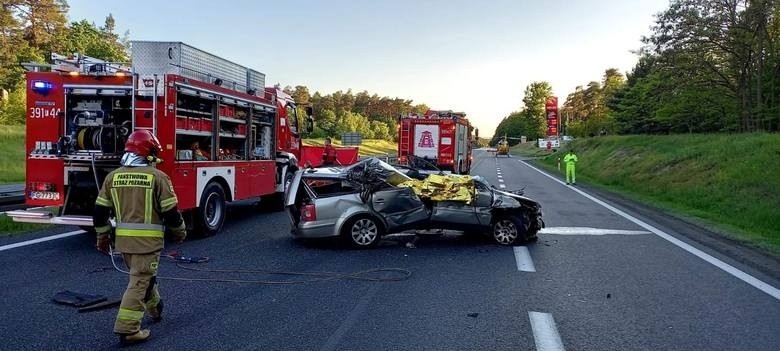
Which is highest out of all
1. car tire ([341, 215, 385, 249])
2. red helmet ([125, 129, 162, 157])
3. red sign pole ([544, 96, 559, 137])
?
red sign pole ([544, 96, 559, 137])

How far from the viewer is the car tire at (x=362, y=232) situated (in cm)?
897

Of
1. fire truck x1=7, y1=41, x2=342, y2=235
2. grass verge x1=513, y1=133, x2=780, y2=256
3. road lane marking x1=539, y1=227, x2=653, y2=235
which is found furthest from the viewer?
grass verge x1=513, y1=133, x2=780, y2=256

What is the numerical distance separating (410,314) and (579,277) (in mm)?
2714

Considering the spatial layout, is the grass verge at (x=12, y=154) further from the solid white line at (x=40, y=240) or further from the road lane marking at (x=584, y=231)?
the road lane marking at (x=584, y=231)

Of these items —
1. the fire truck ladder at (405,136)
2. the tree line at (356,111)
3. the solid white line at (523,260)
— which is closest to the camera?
the solid white line at (523,260)

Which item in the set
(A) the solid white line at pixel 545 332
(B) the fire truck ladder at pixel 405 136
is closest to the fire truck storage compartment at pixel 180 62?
(A) the solid white line at pixel 545 332

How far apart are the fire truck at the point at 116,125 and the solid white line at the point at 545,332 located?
5.98 m

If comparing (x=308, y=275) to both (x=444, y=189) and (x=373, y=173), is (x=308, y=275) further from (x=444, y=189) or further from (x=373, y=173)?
(x=444, y=189)

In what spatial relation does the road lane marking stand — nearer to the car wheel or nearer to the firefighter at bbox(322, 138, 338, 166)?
the car wheel

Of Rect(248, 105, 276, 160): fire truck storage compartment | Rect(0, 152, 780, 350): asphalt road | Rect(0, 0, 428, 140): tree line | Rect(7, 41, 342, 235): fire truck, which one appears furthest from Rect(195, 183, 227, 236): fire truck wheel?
Rect(0, 0, 428, 140): tree line

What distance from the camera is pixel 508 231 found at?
9.43 m

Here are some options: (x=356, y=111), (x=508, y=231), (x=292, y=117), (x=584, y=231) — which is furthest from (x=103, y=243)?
(x=356, y=111)

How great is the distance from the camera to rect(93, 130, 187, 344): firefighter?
4684 millimetres

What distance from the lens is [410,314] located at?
217 inches
